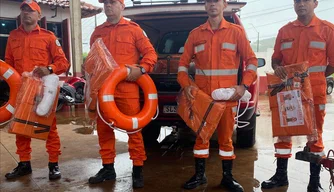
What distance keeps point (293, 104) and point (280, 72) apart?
0.32 meters

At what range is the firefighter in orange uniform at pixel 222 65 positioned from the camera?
2908 millimetres

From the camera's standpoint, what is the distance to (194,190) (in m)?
3.03

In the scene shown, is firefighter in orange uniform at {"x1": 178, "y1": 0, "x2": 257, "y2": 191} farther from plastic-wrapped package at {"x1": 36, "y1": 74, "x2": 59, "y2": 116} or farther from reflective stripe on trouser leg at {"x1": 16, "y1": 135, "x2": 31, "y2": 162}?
reflective stripe on trouser leg at {"x1": 16, "y1": 135, "x2": 31, "y2": 162}

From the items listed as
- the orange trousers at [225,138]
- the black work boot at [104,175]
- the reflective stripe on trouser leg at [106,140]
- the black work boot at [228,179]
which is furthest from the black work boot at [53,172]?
the black work boot at [228,179]

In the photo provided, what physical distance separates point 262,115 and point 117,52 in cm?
563

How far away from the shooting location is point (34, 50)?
3303 mm

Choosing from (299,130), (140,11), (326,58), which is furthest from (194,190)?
(140,11)

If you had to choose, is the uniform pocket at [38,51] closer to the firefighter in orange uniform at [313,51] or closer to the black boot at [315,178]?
the firefighter in orange uniform at [313,51]

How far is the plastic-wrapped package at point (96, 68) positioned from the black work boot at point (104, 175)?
59 centimetres

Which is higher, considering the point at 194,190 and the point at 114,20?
the point at 114,20

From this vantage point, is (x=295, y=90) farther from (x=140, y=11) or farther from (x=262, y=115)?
(x=262, y=115)

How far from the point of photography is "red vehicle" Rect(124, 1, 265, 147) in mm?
3885

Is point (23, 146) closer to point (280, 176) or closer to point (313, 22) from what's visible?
point (280, 176)

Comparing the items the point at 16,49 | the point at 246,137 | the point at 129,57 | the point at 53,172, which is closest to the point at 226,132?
the point at 129,57
